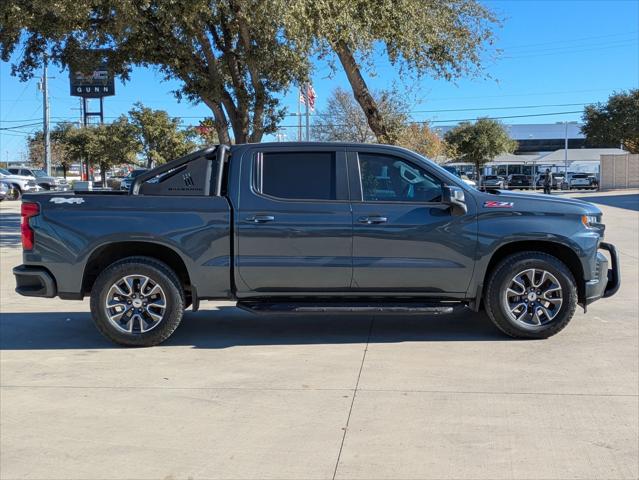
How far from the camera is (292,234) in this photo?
6.04m

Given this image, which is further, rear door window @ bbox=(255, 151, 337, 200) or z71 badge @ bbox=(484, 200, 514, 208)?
rear door window @ bbox=(255, 151, 337, 200)

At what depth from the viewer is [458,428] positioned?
13.9ft

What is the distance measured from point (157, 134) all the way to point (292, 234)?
44.4 m

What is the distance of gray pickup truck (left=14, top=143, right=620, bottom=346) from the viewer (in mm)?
6051

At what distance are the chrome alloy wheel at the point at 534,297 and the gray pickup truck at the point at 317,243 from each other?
0.01 metres

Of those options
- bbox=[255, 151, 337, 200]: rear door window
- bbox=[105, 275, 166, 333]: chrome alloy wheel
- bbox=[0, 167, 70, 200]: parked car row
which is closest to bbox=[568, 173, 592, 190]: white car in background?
bbox=[0, 167, 70, 200]: parked car row

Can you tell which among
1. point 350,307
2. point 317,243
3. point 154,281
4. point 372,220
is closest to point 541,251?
point 372,220

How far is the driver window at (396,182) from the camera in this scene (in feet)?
20.3

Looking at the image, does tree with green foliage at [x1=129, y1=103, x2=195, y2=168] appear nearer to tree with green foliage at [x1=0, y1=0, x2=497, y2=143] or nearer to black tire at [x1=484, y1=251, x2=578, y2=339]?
tree with green foliage at [x1=0, y1=0, x2=497, y2=143]

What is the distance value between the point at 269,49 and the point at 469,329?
28.5ft

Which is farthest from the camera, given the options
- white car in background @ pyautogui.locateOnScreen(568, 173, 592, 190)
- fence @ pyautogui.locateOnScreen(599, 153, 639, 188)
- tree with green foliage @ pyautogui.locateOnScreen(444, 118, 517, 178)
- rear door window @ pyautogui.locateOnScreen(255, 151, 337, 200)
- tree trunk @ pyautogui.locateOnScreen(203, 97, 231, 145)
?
tree with green foliage @ pyautogui.locateOnScreen(444, 118, 517, 178)

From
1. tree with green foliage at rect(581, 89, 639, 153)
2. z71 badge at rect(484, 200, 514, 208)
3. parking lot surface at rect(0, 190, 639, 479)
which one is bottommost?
parking lot surface at rect(0, 190, 639, 479)

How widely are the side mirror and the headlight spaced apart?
119cm

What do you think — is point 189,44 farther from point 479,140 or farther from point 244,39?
point 479,140
